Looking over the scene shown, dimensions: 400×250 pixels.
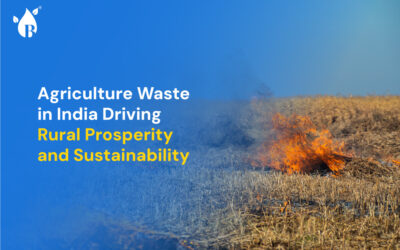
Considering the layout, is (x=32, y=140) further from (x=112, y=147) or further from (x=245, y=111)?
(x=245, y=111)

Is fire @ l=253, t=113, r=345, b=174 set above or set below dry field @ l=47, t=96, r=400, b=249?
above

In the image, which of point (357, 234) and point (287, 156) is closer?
point (357, 234)

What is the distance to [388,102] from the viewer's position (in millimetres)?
18672

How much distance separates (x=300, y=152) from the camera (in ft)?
38.2

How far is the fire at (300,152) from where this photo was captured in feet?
36.6

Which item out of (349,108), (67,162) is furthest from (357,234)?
(349,108)

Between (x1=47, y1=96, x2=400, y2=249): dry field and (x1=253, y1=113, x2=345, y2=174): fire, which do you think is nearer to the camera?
(x1=47, y1=96, x2=400, y2=249): dry field

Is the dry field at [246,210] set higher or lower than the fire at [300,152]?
lower

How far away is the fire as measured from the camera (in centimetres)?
1115

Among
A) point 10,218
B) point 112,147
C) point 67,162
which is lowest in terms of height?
point 10,218

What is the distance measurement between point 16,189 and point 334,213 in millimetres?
8510

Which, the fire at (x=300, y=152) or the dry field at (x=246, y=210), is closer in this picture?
the dry field at (x=246, y=210)

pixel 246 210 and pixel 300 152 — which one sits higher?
pixel 300 152

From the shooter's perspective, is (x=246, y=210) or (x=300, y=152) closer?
(x=246, y=210)
